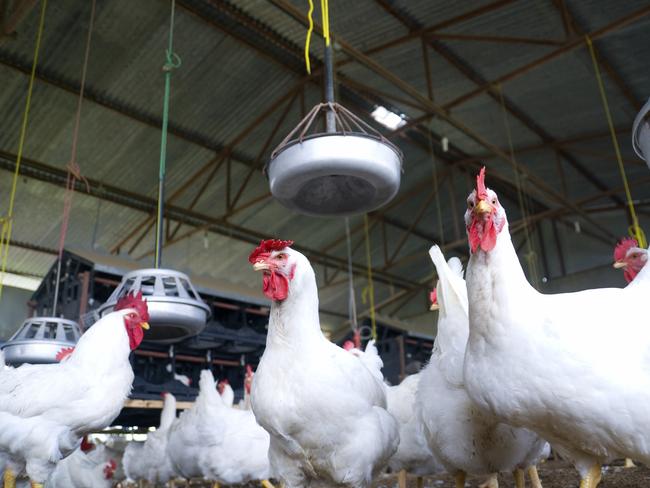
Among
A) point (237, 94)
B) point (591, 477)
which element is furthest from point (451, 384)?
point (237, 94)

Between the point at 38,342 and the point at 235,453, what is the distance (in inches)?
75.6

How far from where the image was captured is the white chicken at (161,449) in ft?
18.4

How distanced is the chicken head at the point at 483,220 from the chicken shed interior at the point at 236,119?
3302mm

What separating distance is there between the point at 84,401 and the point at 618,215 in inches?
572

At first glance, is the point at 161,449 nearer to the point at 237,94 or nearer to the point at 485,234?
the point at 485,234

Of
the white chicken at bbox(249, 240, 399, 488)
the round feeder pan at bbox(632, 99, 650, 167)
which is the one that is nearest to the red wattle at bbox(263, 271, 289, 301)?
the white chicken at bbox(249, 240, 399, 488)

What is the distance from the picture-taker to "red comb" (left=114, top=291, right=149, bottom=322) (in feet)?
9.21

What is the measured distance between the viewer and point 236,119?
29.0ft

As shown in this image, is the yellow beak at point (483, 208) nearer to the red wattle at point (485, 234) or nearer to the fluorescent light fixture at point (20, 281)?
the red wattle at point (485, 234)

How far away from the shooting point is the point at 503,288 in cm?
186

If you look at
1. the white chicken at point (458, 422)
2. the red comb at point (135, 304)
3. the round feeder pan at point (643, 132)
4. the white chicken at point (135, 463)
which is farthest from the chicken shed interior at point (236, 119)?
the round feeder pan at point (643, 132)

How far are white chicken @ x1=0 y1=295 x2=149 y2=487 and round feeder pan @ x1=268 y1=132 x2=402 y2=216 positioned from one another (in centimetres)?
104

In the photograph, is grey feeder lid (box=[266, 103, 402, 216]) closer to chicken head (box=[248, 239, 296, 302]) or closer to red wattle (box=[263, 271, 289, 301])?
chicken head (box=[248, 239, 296, 302])

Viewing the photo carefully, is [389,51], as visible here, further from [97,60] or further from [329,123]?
[329,123]
